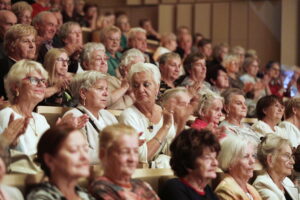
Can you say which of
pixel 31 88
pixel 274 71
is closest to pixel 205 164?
pixel 31 88

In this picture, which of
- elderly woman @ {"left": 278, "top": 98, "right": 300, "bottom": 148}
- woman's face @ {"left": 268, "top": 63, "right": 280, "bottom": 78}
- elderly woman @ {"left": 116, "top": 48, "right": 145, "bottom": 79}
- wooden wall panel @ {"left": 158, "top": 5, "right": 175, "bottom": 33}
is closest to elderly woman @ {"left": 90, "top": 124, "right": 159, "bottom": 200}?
elderly woman @ {"left": 116, "top": 48, "right": 145, "bottom": 79}

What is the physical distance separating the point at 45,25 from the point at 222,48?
2.73 m

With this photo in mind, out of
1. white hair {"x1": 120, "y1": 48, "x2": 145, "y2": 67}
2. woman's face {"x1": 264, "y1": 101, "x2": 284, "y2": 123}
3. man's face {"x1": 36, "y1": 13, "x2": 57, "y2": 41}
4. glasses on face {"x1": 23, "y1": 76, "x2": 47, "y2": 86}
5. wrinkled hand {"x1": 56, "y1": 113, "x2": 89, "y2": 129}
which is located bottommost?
woman's face {"x1": 264, "y1": 101, "x2": 284, "y2": 123}

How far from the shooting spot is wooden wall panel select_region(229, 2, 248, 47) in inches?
363

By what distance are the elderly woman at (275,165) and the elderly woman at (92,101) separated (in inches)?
33.2

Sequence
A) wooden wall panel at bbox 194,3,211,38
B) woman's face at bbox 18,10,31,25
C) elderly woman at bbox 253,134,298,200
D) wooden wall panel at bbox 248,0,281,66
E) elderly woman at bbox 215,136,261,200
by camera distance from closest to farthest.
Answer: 1. elderly woman at bbox 215,136,261,200
2. elderly woman at bbox 253,134,298,200
3. woman's face at bbox 18,10,31,25
4. wooden wall panel at bbox 248,0,281,66
5. wooden wall panel at bbox 194,3,211,38

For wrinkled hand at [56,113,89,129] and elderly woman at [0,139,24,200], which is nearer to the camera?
elderly woman at [0,139,24,200]

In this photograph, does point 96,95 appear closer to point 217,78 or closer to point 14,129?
point 14,129

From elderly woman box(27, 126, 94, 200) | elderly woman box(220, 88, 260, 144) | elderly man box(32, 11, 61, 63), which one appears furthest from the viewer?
elderly man box(32, 11, 61, 63)

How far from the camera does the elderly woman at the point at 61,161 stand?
2311 millimetres

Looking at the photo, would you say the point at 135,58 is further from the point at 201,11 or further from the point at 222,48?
the point at 201,11

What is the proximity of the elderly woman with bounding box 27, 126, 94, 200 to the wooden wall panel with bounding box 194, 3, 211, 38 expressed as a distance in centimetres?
717

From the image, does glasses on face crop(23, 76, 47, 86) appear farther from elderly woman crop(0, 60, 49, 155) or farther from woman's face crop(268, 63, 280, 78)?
woman's face crop(268, 63, 280, 78)

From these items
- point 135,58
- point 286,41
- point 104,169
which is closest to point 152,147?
point 104,169
